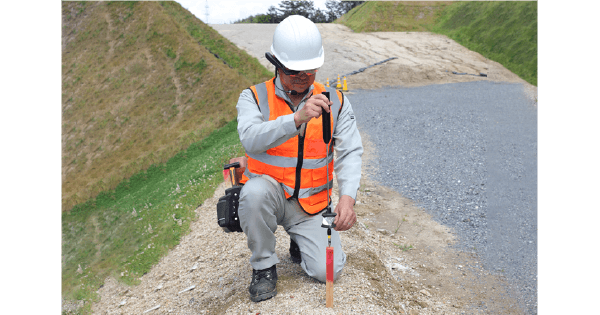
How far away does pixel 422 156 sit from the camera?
9.21 metres

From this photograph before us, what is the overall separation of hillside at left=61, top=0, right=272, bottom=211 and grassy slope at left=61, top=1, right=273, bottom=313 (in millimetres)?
63

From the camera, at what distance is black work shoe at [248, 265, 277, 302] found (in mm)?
3314

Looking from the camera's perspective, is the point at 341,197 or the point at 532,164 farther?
the point at 532,164

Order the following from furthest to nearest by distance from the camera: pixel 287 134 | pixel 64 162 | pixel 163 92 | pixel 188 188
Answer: pixel 163 92
pixel 64 162
pixel 188 188
pixel 287 134

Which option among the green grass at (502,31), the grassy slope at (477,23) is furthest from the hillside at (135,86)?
the grassy slope at (477,23)

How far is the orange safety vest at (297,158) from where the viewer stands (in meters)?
3.28

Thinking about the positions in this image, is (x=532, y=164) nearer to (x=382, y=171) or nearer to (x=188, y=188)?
(x=382, y=171)

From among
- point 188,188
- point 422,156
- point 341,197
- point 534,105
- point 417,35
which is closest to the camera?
point 341,197

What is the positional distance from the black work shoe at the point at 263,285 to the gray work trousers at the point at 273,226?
2.2 inches

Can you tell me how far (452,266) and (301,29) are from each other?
3.31 metres

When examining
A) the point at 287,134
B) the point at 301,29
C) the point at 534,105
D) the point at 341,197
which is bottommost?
the point at 534,105

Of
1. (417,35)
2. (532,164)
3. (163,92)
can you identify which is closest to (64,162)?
(163,92)

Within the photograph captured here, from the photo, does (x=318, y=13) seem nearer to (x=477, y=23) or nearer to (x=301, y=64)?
(x=477, y=23)

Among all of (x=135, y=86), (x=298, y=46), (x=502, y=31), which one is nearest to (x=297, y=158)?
(x=298, y=46)
